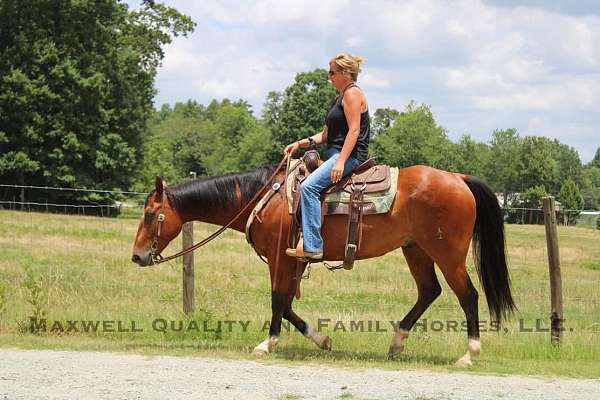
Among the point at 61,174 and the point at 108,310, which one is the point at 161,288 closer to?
the point at 108,310

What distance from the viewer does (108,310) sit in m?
10.2

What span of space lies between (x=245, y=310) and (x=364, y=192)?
3.58m

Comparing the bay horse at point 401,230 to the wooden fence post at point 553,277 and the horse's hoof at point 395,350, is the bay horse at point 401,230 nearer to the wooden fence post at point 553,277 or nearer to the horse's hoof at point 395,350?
the horse's hoof at point 395,350

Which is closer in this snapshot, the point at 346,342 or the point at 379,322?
the point at 346,342

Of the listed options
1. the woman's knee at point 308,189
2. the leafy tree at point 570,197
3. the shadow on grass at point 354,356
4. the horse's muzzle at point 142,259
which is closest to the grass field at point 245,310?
the shadow on grass at point 354,356

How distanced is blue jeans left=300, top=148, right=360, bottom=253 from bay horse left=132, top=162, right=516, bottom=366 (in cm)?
27

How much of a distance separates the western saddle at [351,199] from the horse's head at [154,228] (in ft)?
4.44

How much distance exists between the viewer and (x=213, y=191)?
26.8 feet

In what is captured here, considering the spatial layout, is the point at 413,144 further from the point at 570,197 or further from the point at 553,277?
the point at 553,277

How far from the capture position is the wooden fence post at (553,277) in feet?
28.8

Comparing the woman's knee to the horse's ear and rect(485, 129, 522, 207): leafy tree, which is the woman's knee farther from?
rect(485, 129, 522, 207): leafy tree

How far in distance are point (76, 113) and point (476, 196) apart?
33.5 m

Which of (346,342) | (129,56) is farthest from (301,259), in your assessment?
(129,56)

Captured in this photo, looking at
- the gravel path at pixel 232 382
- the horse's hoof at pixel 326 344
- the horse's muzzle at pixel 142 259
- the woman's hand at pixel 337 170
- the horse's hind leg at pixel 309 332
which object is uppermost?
the woman's hand at pixel 337 170
